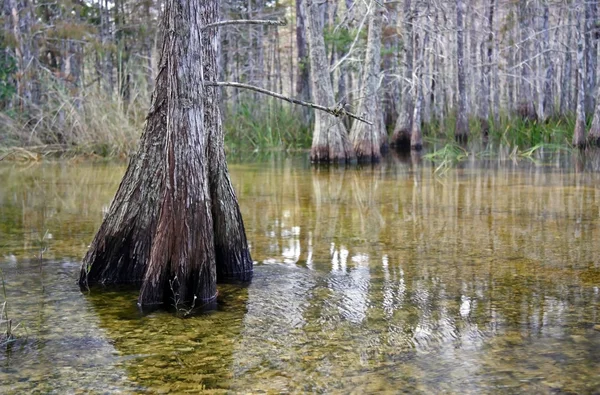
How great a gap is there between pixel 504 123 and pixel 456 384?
16477 millimetres

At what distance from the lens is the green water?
9.42ft

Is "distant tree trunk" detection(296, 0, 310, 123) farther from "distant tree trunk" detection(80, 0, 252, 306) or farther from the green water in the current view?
"distant tree trunk" detection(80, 0, 252, 306)

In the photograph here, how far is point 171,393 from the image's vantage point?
107 inches

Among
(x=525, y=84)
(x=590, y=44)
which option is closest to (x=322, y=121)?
(x=590, y=44)

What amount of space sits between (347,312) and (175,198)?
112 centimetres

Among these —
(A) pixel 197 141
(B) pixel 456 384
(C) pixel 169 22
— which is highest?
(C) pixel 169 22

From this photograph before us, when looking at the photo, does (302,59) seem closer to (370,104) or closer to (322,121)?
(370,104)

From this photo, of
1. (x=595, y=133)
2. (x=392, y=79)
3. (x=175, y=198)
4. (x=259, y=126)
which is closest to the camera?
(x=175, y=198)

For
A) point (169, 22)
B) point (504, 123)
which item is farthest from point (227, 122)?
point (169, 22)

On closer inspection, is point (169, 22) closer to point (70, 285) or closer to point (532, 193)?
point (70, 285)

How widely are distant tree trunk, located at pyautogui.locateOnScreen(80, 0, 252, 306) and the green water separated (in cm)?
21

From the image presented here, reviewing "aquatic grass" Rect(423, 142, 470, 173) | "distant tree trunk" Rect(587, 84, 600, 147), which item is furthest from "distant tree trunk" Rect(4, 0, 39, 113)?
"distant tree trunk" Rect(587, 84, 600, 147)

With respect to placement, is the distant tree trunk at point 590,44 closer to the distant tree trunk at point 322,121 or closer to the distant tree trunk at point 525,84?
the distant tree trunk at point 525,84

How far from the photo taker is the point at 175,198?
3.91 metres
